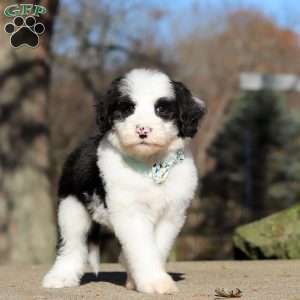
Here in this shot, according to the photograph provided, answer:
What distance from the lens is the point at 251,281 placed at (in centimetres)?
634

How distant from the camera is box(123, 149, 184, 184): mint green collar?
5637mm

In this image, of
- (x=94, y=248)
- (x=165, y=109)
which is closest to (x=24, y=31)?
(x=94, y=248)

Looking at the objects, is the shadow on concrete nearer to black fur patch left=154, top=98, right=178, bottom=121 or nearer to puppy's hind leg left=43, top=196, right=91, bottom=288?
puppy's hind leg left=43, top=196, right=91, bottom=288

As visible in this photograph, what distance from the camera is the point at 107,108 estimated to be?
5.73 meters

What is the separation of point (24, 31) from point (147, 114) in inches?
287

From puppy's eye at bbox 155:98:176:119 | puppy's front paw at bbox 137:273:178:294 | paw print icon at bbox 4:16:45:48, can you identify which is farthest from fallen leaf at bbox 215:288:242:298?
paw print icon at bbox 4:16:45:48

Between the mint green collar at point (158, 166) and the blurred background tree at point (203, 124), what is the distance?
264 inches

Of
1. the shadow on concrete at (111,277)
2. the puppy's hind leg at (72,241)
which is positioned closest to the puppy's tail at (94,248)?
the puppy's hind leg at (72,241)

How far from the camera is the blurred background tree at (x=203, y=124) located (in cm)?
1237

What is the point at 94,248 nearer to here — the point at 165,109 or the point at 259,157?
the point at 165,109

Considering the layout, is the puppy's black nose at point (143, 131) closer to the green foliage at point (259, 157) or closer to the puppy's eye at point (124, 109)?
the puppy's eye at point (124, 109)

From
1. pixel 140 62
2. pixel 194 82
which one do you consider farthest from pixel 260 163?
pixel 194 82

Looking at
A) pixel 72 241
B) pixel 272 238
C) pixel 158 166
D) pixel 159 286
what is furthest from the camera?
pixel 272 238

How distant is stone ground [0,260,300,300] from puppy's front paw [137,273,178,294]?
0.06 m
